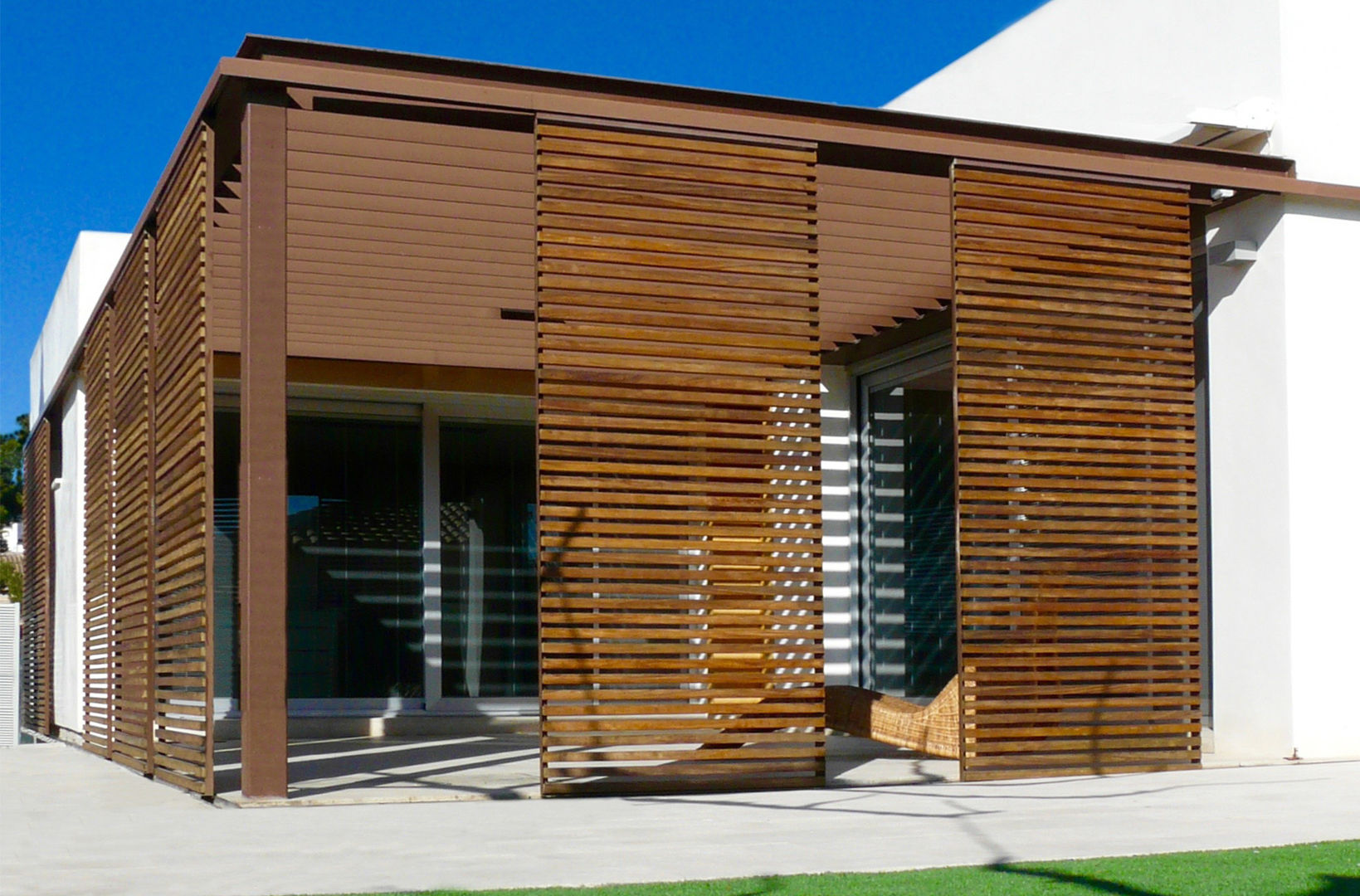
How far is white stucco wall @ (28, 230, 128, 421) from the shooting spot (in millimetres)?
14375

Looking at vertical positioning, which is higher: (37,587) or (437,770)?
(37,587)

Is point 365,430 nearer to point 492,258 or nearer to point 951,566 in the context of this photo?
point 492,258

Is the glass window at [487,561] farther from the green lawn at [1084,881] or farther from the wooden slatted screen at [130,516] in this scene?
the green lawn at [1084,881]

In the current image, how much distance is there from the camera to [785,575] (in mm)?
8070

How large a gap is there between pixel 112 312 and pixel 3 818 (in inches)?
204

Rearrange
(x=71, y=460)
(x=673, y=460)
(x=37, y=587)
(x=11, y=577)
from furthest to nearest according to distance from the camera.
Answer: (x=11, y=577), (x=37, y=587), (x=71, y=460), (x=673, y=460)

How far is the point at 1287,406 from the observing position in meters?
9.39

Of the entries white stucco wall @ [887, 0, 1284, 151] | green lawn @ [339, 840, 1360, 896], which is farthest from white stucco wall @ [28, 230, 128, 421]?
green lawn @ [339, 840, 1360, 896]

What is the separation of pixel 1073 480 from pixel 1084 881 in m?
4.41

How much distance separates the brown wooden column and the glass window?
23.4 ft

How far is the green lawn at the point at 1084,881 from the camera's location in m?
4.56

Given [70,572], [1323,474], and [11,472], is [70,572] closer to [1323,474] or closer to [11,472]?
[1323,474]

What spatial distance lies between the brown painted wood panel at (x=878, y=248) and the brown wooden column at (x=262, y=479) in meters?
3.15

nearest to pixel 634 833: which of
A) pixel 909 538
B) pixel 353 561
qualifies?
pixel 909 538
